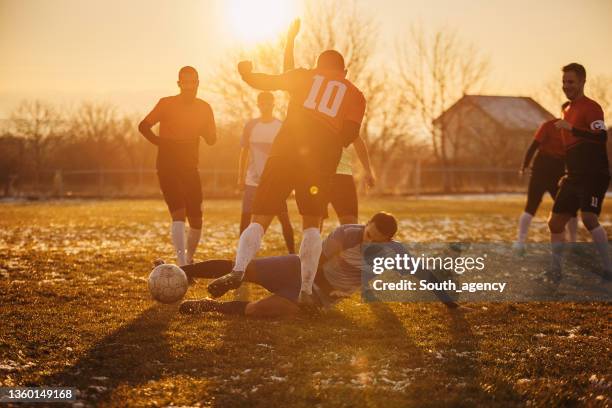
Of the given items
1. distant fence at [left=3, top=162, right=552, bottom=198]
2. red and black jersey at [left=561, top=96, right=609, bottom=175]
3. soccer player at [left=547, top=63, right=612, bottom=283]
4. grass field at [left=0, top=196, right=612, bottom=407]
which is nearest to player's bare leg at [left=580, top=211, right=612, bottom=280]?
soccer player at [left=547, top=63, right=612, bottom=283]

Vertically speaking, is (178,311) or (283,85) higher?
(283,85)

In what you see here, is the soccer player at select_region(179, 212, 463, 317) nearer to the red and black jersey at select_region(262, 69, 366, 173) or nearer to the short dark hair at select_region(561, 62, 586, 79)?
the red and black jersey at select_region(262, 69, 366, 173)

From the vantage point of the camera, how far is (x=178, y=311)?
19.8 feet

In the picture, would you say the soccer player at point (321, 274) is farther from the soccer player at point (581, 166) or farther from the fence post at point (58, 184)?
the fence post at point (58, 184)

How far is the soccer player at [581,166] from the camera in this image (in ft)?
24.5

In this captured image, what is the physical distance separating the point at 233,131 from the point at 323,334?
119 ft

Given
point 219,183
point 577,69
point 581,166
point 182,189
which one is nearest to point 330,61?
point 182,189

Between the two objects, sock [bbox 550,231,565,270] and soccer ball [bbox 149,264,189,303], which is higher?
sock [bbox 550,231,565,270]

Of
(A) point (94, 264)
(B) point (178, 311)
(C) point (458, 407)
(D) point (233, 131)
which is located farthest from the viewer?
(D) point (233, 131)

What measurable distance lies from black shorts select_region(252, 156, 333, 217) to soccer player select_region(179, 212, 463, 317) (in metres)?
0.57

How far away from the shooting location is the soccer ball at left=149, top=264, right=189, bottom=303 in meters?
6.05

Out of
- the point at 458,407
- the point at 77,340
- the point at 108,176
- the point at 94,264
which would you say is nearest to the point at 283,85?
the point at 77,340

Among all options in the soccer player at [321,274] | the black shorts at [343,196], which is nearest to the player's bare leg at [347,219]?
the black shorts at [343,196]

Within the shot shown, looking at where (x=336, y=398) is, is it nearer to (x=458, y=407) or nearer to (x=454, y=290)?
(x=458, y=407)
